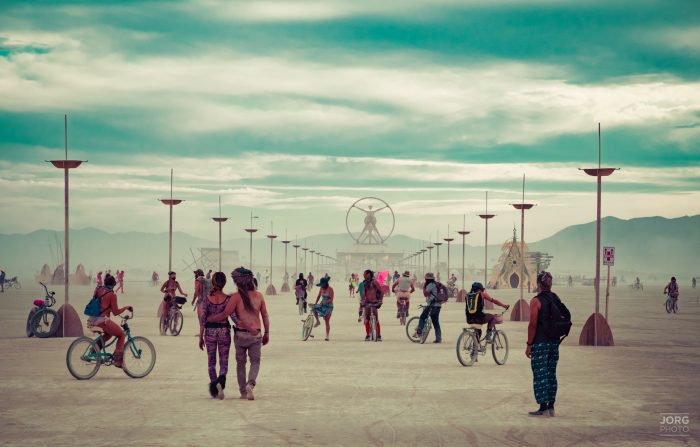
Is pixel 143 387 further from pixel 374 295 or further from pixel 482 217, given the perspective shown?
pixel 482 217

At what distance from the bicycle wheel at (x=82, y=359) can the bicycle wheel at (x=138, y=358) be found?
1.56 ft

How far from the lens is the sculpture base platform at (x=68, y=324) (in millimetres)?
→ 25125

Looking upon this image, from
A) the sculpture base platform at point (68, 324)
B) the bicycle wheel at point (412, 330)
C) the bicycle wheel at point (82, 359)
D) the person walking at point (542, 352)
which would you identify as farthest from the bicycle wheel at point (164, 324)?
the person walking at point (542, 352)

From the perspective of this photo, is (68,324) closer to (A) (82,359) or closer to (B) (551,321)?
(A) (82,359)

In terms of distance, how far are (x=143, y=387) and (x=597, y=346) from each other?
12429mm

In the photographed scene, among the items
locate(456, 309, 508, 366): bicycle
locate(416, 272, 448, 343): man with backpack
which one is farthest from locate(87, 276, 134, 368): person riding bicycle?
locate(416, 272, 448, 343): man with backpack

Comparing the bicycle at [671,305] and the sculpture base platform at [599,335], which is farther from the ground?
the sculpture base platform at [599,335]

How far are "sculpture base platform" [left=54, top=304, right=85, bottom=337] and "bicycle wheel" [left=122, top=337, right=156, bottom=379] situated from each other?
9495 millimetres

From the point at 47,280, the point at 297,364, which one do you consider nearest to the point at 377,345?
the point at 297,364

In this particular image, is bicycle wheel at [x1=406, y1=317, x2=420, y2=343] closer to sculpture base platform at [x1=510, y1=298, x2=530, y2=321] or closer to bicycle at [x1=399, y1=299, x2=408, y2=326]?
bicycle at [x1=399, y1=299, x2=408, y2=326]

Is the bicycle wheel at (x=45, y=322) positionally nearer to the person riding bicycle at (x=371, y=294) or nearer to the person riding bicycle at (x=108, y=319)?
the person riding bicycle at (x=371, y=294)

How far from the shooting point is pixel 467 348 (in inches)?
727

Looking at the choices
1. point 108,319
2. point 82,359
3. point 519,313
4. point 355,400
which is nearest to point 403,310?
point 519,313

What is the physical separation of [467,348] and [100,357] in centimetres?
676
